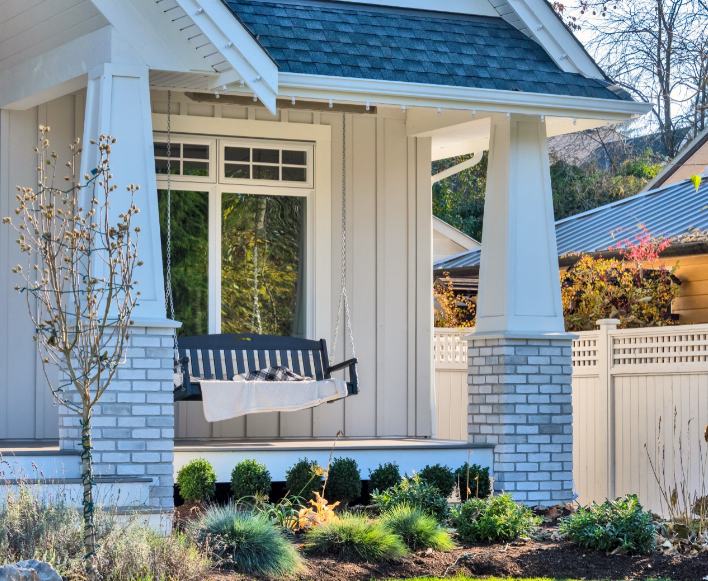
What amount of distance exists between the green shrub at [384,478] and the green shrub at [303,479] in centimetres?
44

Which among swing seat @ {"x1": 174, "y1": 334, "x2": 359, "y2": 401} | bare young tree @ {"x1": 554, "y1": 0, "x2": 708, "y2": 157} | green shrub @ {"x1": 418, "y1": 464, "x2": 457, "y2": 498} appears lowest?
green shrub @ {"x1": 418, "y1": 464, "x2": 457, "y2": 498}

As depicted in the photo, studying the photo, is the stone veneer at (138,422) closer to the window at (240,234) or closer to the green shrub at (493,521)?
the green shrub at (493,521)

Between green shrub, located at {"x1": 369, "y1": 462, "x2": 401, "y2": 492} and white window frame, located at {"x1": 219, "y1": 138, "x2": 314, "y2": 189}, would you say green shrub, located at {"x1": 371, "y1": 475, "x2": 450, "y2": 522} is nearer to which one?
green shrub, located at {"x1": 369, "y1": 462, "x2": 401, "y2": 492}

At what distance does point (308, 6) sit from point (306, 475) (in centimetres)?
382

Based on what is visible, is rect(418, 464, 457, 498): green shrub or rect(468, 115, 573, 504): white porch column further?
rect(468, 115, 573, 504): white porch column

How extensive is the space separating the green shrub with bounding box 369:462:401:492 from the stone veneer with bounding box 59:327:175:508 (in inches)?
61.8

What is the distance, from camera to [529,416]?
8.02 metres

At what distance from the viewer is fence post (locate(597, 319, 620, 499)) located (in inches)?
360

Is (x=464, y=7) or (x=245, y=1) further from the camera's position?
(x=464, y=7)

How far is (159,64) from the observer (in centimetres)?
701

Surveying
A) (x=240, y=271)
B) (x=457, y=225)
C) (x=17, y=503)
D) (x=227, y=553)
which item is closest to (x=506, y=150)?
A: (x=240, y=271)

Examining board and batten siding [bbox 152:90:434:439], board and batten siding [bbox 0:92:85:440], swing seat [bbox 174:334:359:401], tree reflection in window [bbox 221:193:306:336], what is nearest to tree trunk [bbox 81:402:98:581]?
swing seat [bbox 174:334:359:401]

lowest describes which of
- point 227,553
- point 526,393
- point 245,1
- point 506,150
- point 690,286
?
point 227,553

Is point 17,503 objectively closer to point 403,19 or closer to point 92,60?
point 92,60
